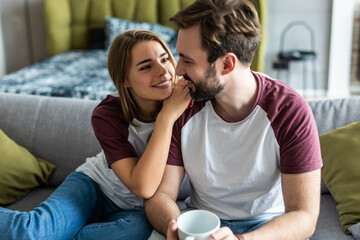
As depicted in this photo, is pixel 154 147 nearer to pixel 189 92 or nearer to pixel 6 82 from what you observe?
pixel 189 92

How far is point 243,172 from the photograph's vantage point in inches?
50.7

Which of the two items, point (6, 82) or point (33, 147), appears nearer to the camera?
point (33, 147)

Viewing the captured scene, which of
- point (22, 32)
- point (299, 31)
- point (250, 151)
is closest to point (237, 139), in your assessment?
point (250, 151)

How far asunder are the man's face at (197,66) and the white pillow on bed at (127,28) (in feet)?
7.87

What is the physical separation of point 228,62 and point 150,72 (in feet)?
1.04

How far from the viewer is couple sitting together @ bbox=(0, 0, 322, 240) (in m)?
1.19

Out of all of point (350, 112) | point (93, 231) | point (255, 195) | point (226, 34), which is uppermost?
point (226, 34)

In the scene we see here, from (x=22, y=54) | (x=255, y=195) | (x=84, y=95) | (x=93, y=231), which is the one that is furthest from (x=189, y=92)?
(x=22, y=54)

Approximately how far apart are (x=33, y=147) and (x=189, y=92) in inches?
37.8

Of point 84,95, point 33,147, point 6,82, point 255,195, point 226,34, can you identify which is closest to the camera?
point 226,34

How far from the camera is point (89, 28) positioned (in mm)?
4277

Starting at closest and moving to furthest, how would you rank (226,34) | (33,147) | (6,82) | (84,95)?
1. (226,34)
2. (33,147)
3. (84,95)
4. (6,82)

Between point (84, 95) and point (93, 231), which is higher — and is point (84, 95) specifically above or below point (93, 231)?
above

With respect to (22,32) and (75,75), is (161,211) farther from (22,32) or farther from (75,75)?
(22,32)
